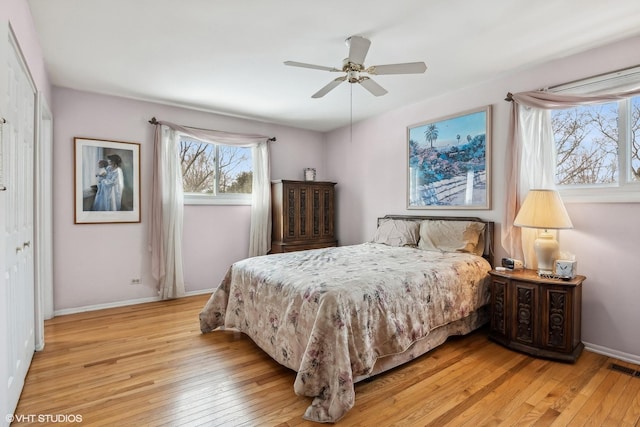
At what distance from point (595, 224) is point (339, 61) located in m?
2.59

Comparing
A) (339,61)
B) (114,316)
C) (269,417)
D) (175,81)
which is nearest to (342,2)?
(339,61)

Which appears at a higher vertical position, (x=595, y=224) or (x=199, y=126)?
(x=199, y=126)

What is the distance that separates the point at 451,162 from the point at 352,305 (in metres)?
2.47

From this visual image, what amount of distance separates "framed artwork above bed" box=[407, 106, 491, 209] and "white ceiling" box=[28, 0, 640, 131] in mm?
425

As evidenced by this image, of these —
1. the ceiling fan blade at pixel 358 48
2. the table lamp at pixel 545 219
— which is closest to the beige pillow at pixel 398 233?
the table lamp at pixel 545 219

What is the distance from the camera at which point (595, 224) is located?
2.71m

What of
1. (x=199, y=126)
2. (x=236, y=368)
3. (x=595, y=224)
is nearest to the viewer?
(x=236, y=368)

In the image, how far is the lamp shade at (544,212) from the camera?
8.55ft

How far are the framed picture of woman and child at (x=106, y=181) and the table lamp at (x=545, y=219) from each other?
4.22m

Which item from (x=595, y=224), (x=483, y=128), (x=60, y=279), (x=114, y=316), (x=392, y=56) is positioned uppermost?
(x=392, y=56)

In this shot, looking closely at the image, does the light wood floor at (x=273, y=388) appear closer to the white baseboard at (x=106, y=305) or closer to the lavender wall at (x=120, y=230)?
the white baseboard at (x=106, y=305)

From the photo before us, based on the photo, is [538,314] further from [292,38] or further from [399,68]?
[292,38]

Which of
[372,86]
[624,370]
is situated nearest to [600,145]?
[624,370]

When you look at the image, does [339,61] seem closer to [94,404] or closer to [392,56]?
[392,56]
